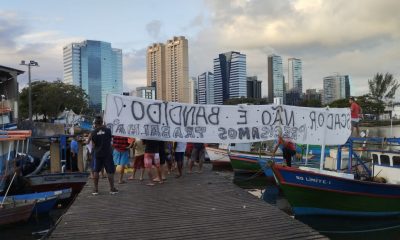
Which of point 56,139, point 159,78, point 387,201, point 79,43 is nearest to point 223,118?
point 387,201

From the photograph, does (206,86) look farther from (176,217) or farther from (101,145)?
(176,217)

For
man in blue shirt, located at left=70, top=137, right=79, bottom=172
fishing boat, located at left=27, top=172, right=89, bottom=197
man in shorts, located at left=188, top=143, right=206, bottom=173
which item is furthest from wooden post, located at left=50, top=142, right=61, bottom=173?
man in shorts, located at left=188, top=143, right=206, bottom=173

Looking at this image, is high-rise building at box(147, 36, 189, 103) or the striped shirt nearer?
the striped shirt

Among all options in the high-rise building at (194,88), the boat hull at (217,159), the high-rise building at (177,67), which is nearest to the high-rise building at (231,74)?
the high-rise building at (194,88)

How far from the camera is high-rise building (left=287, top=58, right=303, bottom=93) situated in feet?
390

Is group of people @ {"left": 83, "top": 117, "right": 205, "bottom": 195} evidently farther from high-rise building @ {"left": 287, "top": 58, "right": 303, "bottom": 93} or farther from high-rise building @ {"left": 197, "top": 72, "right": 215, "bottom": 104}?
high-rise building @ {"left": 287, "top": 58, "right": 303, "bottom": 93}

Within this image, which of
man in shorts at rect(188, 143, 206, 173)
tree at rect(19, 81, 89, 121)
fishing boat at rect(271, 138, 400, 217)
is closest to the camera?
fishing boat at rect(271, 138, 400, 217)

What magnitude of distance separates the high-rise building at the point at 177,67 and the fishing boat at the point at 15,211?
46320 mm

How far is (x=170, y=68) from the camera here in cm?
6575

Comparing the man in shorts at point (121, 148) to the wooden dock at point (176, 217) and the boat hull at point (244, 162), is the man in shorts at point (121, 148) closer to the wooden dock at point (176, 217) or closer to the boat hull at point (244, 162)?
the wooden dock at point (176, 217)

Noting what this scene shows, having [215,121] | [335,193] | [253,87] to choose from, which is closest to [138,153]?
[215,121]

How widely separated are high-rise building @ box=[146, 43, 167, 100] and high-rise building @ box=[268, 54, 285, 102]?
110ft

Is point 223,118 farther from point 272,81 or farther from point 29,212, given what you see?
point 272,81

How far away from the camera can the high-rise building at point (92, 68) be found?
308 feet
